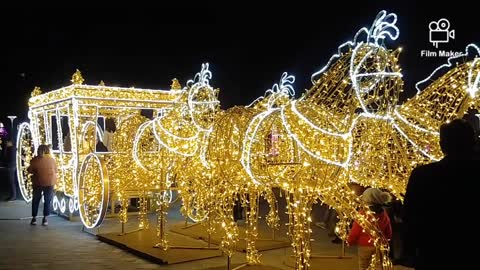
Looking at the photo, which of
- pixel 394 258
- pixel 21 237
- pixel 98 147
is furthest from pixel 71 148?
pixel 394 258

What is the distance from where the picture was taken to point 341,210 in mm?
5734

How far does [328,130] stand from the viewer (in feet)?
17.5

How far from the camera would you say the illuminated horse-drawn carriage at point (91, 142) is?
9.83 m

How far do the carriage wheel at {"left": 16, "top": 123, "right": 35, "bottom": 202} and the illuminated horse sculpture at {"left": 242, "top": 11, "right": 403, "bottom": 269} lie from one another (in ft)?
29.4

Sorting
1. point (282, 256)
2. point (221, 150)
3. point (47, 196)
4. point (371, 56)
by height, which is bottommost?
point (282, 256)

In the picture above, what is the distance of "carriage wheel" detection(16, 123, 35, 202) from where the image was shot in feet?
44.5

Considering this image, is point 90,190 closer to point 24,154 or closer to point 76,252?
point 76,252

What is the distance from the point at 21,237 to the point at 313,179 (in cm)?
578

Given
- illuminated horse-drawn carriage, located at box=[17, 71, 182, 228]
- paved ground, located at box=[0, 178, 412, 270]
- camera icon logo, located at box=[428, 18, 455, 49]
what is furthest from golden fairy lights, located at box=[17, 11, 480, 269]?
camera icon logo, located at box=[428, 18, 455, 49]

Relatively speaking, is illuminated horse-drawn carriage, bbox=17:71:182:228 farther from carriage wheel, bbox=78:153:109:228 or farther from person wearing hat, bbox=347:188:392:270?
person wearing hat, bbox=347:188:392:270

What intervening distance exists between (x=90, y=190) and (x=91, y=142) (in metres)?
1.62

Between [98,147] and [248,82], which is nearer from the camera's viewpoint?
[98,147]

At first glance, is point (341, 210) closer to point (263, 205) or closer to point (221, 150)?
point (221, 150)

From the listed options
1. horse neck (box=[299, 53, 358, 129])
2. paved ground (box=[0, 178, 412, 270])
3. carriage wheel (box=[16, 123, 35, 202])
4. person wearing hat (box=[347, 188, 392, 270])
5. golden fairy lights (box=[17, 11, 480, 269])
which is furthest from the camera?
carriage wheel (box=[16, 123, 35, 202])
